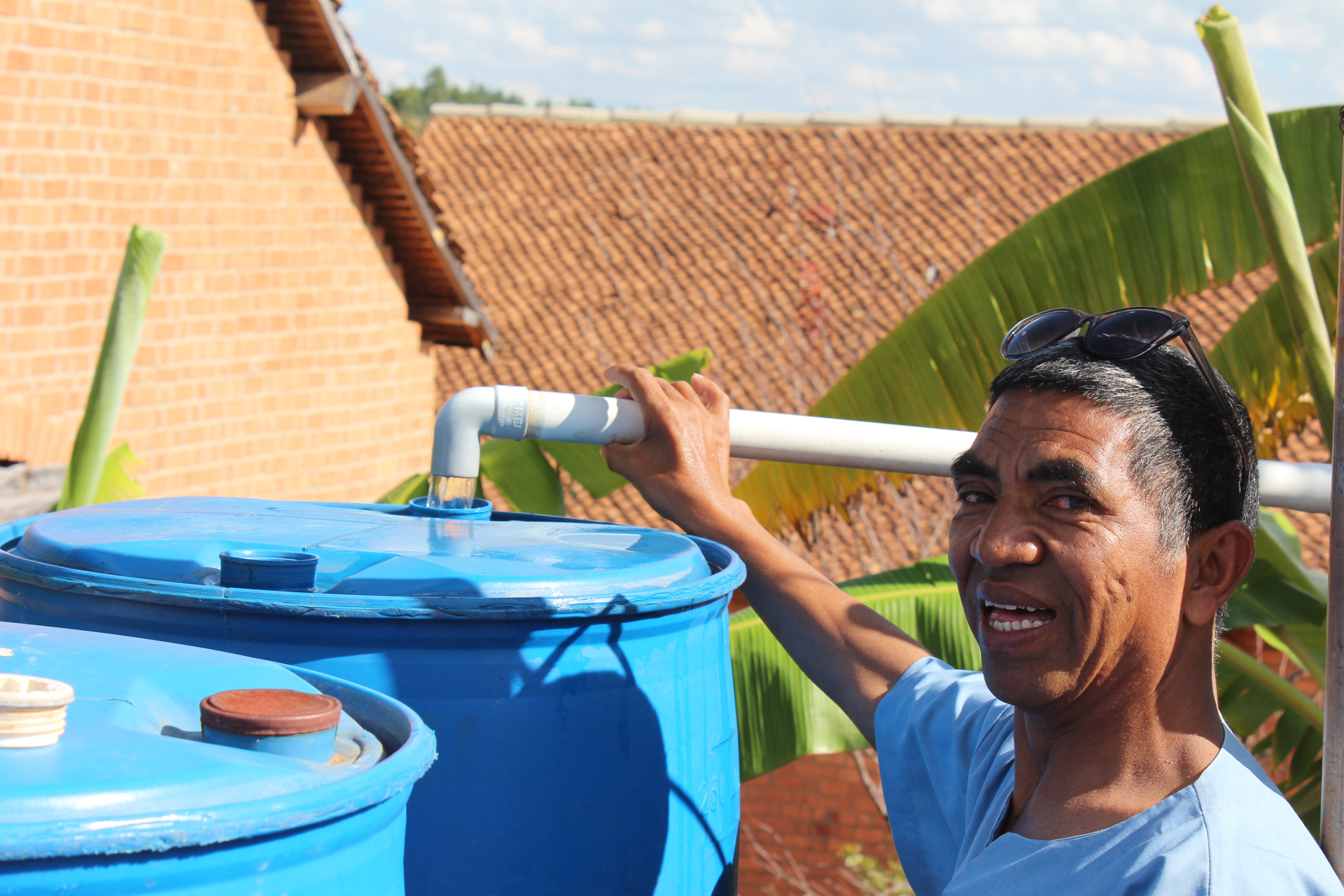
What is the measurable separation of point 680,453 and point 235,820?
3.53 ft

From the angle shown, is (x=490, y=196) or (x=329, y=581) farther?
(x=490, y=196)

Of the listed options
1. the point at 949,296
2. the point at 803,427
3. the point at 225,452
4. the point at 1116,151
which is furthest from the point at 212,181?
the point at 1116,151

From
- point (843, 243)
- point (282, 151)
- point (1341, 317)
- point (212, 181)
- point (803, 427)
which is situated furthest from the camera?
point (843, 243)

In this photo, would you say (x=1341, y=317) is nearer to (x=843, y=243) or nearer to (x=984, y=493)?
(x=984, y=493)

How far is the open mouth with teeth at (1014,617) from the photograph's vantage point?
4.32ft

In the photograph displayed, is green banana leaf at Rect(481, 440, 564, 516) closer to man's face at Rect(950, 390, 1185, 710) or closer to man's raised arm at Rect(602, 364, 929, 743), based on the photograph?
man's raised arm at Rect(602, 364, 929, 743)

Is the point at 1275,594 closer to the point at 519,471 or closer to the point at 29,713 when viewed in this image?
the point at 519,471

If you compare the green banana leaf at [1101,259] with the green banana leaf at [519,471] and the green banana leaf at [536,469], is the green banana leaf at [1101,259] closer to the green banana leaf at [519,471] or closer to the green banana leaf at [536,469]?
the green banana leaf at [536,469]

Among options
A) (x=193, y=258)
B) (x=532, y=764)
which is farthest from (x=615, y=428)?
(x=193, y=258)

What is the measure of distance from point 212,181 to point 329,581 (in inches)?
237

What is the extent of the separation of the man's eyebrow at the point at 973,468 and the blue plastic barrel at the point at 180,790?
68 cm

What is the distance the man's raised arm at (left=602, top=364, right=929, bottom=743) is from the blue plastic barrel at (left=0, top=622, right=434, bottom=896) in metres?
0.79

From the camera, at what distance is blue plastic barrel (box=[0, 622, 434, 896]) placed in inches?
32.4

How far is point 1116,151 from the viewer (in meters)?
13.7
